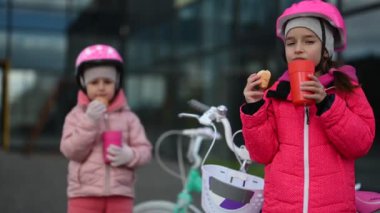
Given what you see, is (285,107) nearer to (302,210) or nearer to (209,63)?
(302,210)

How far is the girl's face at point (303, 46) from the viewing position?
2.65 metres

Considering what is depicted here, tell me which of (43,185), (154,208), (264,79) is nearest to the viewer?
(264,79)

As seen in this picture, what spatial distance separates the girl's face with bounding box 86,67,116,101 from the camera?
397 cm

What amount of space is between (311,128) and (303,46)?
1.15 feet

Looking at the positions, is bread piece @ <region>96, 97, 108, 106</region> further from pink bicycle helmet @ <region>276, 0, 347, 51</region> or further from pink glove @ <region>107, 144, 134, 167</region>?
pink bicycle helmet @ <region>276, 0, 347, 51</region>

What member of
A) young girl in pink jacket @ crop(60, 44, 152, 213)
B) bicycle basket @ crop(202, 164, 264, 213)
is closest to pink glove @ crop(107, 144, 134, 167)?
young girl in pink jacket @ crop(60, 44, 152, 213)

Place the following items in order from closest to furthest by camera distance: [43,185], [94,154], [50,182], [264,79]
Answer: [264,79], [94,154], [43,185], [50,182]

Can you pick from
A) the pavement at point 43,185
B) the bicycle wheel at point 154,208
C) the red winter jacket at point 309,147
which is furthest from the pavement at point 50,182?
the red winter jacket at point 309,147

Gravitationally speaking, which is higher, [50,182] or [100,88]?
[100,88]

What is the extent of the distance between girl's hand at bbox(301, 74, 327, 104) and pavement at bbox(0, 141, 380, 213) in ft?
8.67

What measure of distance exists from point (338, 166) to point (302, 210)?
0.79 ft

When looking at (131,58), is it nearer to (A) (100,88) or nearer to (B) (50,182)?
(B) (50,182)

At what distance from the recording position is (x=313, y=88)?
2398 mm

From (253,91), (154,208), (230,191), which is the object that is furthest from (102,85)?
(253,91)
